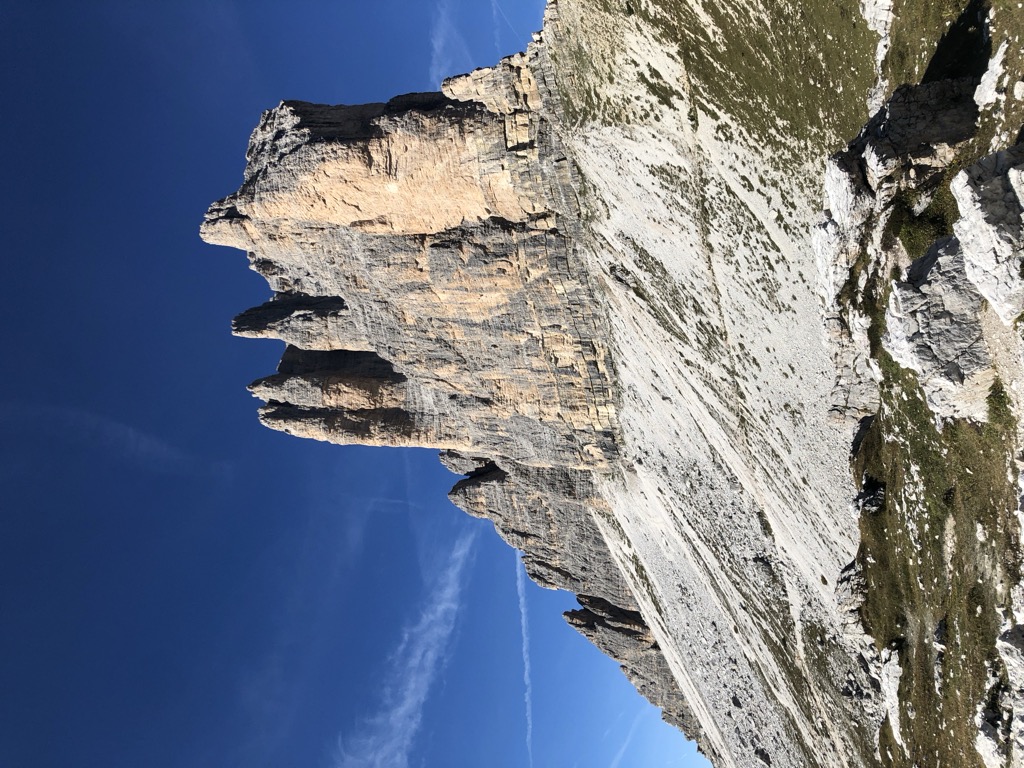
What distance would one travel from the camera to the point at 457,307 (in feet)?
163

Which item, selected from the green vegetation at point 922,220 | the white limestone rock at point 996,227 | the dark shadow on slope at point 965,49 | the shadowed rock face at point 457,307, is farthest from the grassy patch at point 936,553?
the shadowed rock face at point 457,307

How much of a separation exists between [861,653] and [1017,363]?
21.2m

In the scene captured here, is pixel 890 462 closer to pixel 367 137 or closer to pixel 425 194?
pixel 425 194

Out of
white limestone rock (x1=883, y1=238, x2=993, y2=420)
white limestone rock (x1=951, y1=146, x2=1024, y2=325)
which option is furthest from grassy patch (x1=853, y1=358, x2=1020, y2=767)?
white limestone rock (x1=951, y1=146, x2=1024, y2=325)

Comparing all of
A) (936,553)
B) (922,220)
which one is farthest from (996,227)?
(936,553)

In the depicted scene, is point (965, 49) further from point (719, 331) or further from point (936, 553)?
point (719, 331)

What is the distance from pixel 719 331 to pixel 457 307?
18624mm

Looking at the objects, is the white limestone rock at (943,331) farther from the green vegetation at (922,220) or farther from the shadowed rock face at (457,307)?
the shadowed rock face at (457,307)

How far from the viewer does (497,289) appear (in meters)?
47.9

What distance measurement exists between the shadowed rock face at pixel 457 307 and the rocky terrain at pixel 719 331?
0.75ft

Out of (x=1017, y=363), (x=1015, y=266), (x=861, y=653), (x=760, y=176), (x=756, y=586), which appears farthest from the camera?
(x=756, y=586)

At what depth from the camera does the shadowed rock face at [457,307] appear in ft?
139

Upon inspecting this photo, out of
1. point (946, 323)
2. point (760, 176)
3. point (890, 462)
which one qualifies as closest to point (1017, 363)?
point (946, 323)

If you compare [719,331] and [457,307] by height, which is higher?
[457,307]
